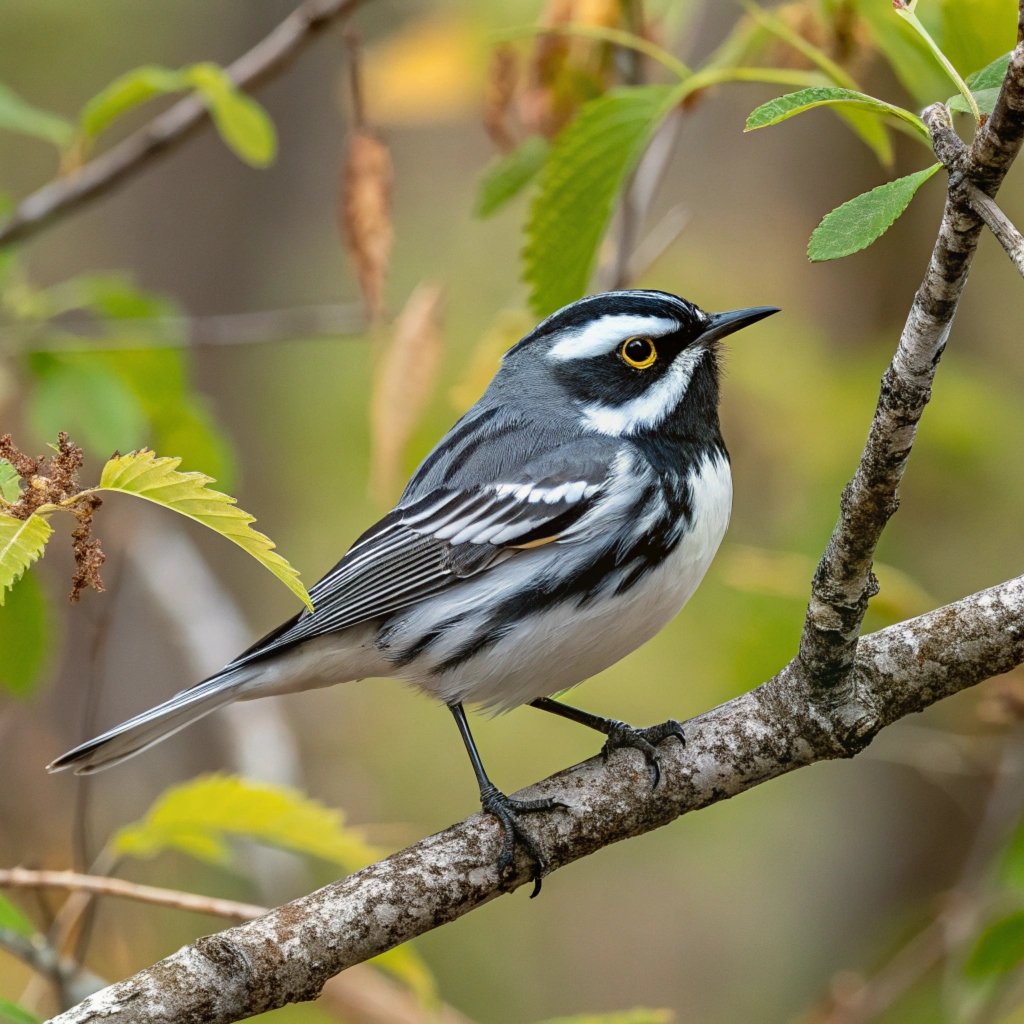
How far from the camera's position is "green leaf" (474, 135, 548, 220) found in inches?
130

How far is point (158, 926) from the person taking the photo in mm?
6266

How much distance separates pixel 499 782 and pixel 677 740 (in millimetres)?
5339

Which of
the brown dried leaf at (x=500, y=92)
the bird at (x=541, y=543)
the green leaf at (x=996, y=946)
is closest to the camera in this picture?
the green leaf at (x=996, y=946)

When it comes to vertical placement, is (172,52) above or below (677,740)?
above

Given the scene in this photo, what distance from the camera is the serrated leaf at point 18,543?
179 centimetres

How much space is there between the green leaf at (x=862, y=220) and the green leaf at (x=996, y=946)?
5.49 ft

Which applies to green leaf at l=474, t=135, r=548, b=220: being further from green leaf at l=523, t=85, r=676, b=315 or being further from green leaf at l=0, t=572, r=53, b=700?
green leaf at l=0, t=572, r=53, b=700

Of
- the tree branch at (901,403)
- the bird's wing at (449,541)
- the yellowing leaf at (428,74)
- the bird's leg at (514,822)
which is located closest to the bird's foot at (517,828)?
the bird's leg at (514,822)

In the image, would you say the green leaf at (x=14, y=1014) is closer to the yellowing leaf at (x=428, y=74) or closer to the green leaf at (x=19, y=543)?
the green leaf at (x=19, y=543)

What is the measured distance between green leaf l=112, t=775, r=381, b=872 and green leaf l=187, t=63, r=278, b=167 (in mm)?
1604

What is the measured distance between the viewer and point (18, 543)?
181cm

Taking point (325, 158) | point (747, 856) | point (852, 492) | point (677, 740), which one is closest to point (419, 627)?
point (677, 740)

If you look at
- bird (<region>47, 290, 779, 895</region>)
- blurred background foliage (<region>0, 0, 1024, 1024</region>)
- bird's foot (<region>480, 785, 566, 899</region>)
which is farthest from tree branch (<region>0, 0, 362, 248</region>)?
bird's foot (<region>480, 785, 566, 899</region>)

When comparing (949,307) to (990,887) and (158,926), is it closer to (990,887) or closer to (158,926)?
(990,887)
